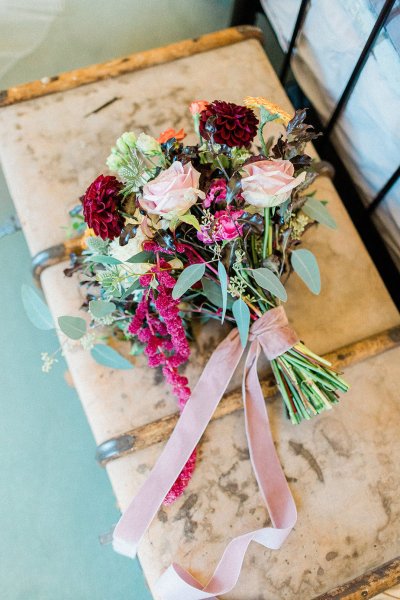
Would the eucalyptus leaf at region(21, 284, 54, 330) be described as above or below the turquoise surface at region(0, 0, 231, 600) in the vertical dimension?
above

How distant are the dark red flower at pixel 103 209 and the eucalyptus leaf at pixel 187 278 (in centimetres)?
10

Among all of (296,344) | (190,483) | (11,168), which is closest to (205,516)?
(190,483)

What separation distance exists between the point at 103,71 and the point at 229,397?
766 mm

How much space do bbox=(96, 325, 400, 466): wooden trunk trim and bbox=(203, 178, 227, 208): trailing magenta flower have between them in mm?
364

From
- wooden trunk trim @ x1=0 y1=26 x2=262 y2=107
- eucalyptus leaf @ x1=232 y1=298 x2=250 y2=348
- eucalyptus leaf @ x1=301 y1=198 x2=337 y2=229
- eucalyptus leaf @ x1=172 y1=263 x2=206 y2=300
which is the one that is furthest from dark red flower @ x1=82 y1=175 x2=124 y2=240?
wooden trunk trim @ x1=0 y1=26 x2=262 y2=107

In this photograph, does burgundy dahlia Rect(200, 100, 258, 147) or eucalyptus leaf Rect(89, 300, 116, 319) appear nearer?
burgundy dahlia Rect(200, 100, 258, 147)

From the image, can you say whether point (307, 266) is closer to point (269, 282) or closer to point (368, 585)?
point (269, 282)

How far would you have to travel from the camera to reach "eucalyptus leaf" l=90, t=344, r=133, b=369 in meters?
0.94

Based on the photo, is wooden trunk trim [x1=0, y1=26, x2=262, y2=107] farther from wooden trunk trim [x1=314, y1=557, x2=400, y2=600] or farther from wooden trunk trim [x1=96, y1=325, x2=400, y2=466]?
wooden trunk trim [x1=314, y1=557, x2=400, y2=600]

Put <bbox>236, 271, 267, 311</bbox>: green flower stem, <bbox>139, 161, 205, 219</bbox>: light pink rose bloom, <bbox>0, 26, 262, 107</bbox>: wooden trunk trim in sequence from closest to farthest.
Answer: <bbox>139, 161, 205, 219</bbox>: light pink rose bloom, <bbox>236, 271, 267, 311</bbox>: green flower stem, <bbox>0, 26, 262, 107</bbox>: wooden trunk trim

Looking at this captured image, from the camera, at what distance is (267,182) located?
2.22 ft

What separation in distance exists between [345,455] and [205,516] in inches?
9.9

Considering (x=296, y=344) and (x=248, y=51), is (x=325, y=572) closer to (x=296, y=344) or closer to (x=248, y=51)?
(x=296, y=344)

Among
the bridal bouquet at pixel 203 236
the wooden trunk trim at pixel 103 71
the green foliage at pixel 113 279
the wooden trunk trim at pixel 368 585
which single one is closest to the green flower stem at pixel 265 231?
the bridal bouquet at pixel 203 236
